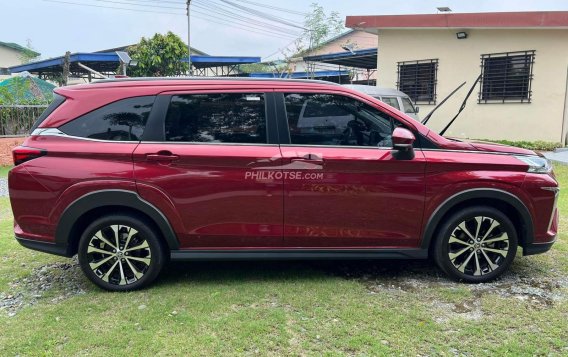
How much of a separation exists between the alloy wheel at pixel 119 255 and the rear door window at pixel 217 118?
2.92 feet

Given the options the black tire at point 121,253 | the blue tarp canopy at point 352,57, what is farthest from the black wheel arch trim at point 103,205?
the blue tarp canopy at point 352,57

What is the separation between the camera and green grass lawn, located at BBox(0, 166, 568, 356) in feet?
9.81

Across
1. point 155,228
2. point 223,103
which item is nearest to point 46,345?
point 155,228

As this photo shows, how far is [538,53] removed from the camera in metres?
11.5

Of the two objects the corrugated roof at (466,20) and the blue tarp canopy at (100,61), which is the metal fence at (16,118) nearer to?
the blue tarp canopy at (100,61)

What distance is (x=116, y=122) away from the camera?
3.78m

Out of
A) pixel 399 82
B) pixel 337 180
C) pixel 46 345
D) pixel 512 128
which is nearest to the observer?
pixel 46 345

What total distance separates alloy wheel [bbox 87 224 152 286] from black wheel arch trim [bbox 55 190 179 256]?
19 cm

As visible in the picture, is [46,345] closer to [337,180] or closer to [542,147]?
[337,180]

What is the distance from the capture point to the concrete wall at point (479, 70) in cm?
1144

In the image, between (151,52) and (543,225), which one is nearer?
(543,225)

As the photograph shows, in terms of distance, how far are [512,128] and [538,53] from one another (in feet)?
6.50

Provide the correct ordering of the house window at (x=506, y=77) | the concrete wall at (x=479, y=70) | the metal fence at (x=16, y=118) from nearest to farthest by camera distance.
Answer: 1. the concrete wall at (x=479, y=70)
2. the house window at (x=506, y=77)
3. the metal fence at (x=16, y=118)

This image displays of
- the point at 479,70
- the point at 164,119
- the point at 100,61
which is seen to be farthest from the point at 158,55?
the point at 164,119
